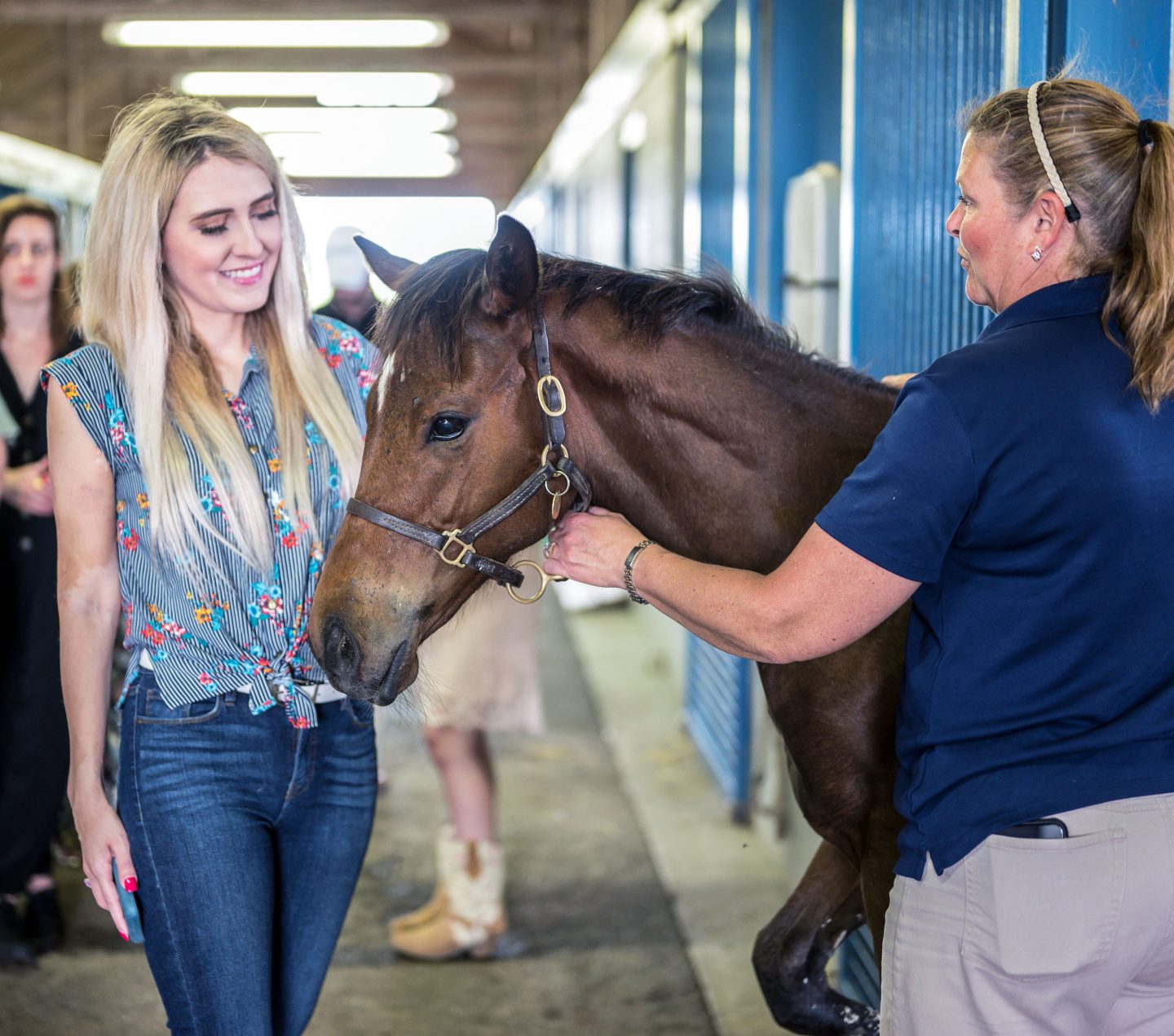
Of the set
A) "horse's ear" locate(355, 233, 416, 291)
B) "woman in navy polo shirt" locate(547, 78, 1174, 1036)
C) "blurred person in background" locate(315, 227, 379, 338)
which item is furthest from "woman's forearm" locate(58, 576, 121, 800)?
"blurred person in background" locate(315, 227, 379, 338)

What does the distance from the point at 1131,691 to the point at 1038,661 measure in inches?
4.0

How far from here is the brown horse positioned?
1593mm

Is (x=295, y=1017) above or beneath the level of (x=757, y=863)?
above

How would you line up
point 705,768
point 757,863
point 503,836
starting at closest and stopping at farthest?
point 757,863, point 503,836, point 705,768

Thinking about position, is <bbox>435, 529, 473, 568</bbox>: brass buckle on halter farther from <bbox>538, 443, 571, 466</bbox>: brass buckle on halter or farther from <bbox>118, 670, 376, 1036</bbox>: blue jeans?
<bbox>118, 670, 376, 1036</bbox>: blue jeans

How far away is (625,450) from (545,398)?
0.15 m

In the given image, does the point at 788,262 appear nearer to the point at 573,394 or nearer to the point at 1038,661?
→ the point at 573,394

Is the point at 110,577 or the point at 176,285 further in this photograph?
the point at 176,285

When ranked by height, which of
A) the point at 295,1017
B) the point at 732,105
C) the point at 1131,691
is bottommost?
the point at 295,1017

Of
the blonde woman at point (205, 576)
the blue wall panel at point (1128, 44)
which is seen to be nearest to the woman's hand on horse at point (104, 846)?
the blonde woman at point (205, 576)

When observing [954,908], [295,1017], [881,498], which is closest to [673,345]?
[881,498]

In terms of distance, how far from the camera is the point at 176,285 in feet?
5.92

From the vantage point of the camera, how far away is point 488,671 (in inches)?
136

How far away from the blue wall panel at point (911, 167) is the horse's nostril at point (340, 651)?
3.99 ft
